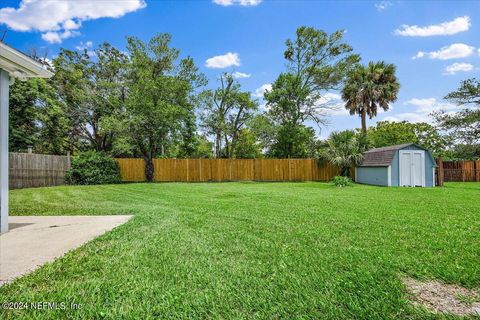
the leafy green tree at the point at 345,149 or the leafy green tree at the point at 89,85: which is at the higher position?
the leafy green tree at the point at 89,85

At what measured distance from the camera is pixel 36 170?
41.3 feet

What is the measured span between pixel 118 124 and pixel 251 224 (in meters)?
12.8

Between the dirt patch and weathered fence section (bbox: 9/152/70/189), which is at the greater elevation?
weathered fence section (bbox: 9/152/70/189)

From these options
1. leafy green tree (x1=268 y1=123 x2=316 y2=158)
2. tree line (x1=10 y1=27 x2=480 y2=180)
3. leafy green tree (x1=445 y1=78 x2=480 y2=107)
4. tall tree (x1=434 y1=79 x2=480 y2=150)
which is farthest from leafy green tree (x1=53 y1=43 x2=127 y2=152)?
tall tree (x1=434 y1=79 x2=480 y2=150)

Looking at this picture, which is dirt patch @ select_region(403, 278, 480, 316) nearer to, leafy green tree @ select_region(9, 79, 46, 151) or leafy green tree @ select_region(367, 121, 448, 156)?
leafy green tree @ select_region(9, 79, 46, 151)

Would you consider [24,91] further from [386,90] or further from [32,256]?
[386,90]

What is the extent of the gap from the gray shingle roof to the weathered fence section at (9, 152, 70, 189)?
1652cm

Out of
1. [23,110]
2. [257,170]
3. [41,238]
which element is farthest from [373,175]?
[23,110]

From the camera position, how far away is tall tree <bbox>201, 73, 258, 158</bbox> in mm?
20391

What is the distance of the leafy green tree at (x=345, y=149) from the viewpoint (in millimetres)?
16703

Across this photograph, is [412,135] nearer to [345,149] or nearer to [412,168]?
[345,149]

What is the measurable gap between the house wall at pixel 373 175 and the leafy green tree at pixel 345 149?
688 millimetres

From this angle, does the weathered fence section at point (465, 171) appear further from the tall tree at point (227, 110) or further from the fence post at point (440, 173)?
the tall tree at point (227, 110)

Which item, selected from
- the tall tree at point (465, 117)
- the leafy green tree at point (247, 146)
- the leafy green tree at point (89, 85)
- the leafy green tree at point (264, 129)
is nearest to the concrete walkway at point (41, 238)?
the leafy green tree at point (89, 85)
